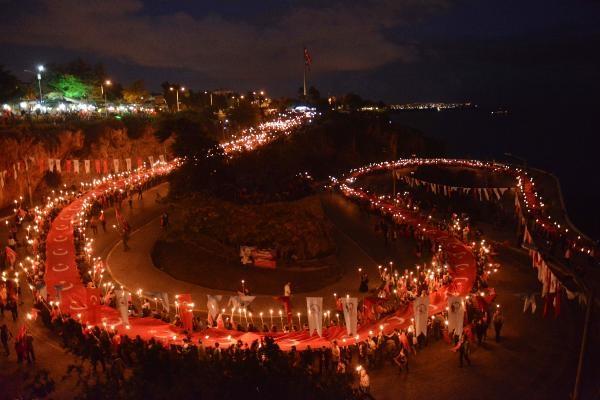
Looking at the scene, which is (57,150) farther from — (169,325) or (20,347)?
(169,325)

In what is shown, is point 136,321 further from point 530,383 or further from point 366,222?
point 366,222

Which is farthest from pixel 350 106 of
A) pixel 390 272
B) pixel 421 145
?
pixel 390 272

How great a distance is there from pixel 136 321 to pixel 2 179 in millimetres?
22953

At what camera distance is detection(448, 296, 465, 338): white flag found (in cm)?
1536

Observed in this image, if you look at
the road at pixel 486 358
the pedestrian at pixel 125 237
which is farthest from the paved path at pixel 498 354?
the pedestrian at pixel 125 237

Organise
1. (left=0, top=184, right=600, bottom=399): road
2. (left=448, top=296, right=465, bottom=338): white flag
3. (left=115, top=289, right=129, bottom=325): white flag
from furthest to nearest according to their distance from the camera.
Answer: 1. (left=115, top=289, right=129, bottom=325): white flag
2. (left=448, top=296, right=465, bottom=338): white flag
3. (left=0, top=184, right=600, bottom=399): road

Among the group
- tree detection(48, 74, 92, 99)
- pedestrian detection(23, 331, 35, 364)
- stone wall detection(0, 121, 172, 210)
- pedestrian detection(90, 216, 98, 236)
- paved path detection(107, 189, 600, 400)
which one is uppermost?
tree detection(48, 74, 92, 99)

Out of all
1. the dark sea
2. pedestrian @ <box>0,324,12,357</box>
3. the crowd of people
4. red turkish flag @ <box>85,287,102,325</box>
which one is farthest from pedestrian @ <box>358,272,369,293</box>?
the dark sea

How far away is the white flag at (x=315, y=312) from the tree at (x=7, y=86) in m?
41.6

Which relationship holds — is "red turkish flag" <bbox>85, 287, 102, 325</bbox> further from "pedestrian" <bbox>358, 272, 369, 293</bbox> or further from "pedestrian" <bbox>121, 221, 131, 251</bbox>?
"pedestrian" <bbox>358, 272, 369, 293</bbox>

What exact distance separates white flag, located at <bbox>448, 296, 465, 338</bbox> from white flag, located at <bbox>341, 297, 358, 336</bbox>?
284cm

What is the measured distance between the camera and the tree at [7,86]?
45375 mm

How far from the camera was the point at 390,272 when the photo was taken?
79.6 ft

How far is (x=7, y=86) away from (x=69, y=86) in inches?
529
